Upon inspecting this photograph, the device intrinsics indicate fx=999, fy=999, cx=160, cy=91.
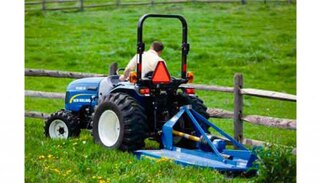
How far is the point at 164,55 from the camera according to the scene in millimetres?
5688

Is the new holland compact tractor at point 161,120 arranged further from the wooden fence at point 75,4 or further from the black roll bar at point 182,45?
the wooden fence at point 75,4

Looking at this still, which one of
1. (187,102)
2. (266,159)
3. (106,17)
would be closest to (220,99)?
(187,102)

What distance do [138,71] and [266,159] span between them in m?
1.17

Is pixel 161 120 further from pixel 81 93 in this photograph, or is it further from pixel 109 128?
pixel 81 93

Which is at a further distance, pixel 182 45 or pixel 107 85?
pixel 107 85

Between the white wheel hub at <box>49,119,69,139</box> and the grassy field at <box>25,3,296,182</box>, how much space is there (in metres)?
0.12

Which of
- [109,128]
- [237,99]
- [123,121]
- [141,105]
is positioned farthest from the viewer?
[237,99]

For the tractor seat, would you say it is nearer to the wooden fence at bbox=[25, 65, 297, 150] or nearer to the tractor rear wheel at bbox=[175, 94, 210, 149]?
the wooden fence at bbox=[25, 65, 297, 150]

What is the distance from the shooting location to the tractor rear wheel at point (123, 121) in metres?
5.56

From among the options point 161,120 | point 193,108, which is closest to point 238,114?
point 193,108

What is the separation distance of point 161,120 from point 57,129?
795mm

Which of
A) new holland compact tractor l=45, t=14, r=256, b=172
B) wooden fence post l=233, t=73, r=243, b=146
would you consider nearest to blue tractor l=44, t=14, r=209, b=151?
new holland compact tractor l=45, t=14, r=256, b=172

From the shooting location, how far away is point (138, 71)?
5496mm

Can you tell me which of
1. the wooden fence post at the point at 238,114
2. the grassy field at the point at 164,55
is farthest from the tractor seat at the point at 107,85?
the wooden fence post at the point at 238,114
